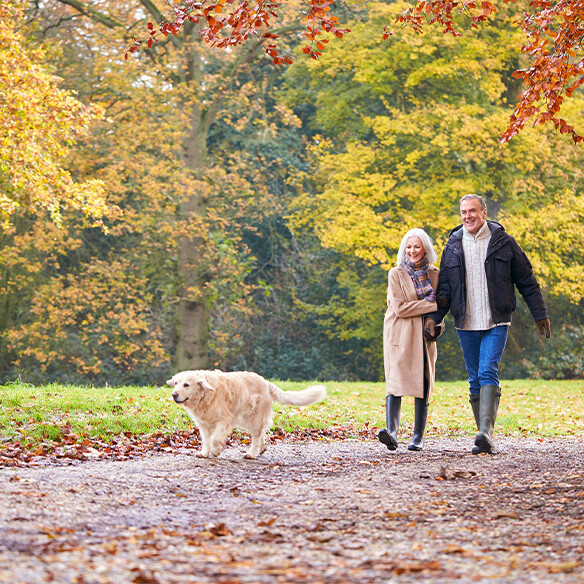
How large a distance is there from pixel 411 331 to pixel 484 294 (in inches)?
31.4

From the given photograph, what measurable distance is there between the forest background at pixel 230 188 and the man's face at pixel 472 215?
1094 cm

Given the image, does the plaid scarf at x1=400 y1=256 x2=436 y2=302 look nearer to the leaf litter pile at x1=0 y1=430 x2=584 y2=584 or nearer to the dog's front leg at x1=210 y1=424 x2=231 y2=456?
the leaf litter pile at x1=0 y1=430 x2=584 y2=584

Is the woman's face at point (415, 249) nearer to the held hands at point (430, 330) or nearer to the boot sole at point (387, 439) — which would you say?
the held hands at point (430, 330)

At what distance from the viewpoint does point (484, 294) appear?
22.9ft

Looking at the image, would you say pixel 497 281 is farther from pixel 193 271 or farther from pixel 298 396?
pixel 193 271

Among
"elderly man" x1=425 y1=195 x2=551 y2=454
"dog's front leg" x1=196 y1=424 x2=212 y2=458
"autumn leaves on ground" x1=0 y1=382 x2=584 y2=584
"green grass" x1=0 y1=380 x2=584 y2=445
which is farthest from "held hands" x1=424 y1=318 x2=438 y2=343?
"green grass" x1=0 y1=380 x2=584 y2=445

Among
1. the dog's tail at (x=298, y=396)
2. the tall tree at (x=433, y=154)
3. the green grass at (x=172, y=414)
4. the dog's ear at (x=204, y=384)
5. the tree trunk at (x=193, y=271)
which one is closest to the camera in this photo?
the dog's ear at (x=204, y=384)

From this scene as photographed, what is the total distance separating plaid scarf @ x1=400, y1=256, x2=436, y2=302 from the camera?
24.1 feet

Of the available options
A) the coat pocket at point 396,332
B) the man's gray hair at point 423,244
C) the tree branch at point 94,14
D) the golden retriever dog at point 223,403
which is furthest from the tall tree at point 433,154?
the golden retriever dog at point 223,403

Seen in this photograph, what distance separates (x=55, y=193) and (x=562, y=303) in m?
16.1

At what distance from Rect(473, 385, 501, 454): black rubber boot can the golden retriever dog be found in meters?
1.95

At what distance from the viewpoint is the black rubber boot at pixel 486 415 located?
688 cm

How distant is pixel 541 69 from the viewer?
680cm

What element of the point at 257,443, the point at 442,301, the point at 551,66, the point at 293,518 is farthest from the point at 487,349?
the point at 293,518
